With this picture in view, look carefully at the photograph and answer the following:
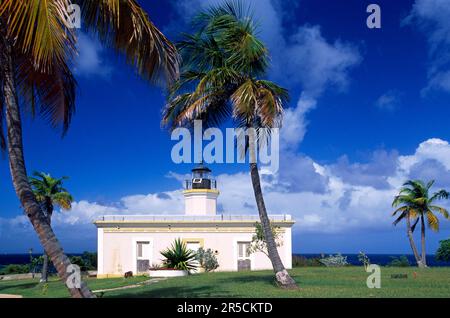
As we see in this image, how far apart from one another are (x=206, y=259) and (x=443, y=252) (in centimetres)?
2557

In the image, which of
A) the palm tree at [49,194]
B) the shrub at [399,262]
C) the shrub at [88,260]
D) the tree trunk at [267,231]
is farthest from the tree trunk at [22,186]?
the shrub at [399,262]

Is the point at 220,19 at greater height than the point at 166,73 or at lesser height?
Result: greater

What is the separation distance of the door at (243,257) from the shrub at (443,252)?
869 inches

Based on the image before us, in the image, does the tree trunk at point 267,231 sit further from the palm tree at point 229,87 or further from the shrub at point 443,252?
the shrub at point 443,252

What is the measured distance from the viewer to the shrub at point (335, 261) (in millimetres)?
27922

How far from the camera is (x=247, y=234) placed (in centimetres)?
2830

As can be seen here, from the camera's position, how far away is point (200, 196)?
30344 mm

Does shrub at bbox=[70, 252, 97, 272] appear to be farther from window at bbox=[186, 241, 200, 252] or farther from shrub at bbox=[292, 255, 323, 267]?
shrub at bbox=[292, 255, 323, 267]

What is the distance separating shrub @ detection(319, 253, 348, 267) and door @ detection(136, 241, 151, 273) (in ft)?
33.7

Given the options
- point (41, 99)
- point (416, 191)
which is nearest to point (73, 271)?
point (41, 99)

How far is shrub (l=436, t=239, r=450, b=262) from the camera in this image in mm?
41819

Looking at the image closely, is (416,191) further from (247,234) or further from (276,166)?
(276,166)

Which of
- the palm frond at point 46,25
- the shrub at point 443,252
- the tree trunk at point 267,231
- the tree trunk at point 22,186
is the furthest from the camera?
the shrub at point 443,252
